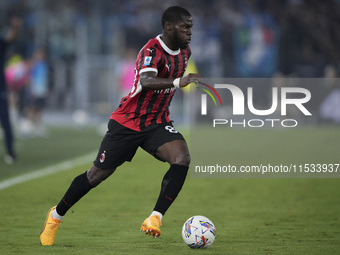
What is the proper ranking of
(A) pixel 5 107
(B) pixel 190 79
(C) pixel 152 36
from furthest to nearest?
(C) pixel 152 36, (A) pixel 5 107, (B) pixel 190 79

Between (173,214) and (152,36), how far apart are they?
20.9 m

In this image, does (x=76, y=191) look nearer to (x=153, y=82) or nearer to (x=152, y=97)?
(x=152, y=97)

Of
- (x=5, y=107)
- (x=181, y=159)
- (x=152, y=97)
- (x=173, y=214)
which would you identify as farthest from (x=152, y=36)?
(x=181, y=159)

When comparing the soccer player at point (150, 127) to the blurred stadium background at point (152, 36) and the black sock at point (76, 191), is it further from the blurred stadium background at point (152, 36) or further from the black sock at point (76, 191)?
the blurred stadium background at point (152, 36)

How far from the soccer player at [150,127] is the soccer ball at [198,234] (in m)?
0.33

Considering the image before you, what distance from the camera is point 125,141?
24.3 ft

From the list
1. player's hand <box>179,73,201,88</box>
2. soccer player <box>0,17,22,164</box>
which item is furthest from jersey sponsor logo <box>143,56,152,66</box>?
soccer player <box>0,17,22,164</box>

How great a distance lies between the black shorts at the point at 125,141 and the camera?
7.35 meters

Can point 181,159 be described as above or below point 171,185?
above

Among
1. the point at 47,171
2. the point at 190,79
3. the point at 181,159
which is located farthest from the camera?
the point at 47,171

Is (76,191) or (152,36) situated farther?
(152,36)

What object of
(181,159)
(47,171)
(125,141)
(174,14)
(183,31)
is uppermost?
(174,14)

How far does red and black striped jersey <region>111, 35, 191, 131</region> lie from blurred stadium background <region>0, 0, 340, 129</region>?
2094cm

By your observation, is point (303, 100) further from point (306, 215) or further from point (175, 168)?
point (175, 168)
